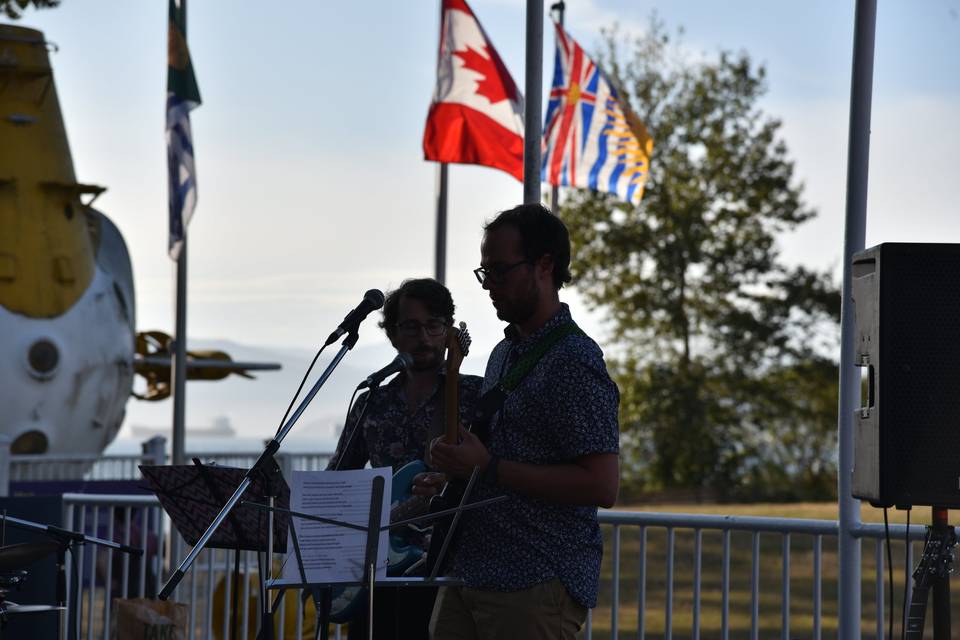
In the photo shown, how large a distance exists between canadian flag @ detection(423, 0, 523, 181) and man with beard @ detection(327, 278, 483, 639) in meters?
4.74

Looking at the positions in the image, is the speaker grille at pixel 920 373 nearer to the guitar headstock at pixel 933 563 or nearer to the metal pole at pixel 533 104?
the guitar headstock at pixel 933 563

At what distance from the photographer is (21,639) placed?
26.2 ft

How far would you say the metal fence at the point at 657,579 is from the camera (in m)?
6.43

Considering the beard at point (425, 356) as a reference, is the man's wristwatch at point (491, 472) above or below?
below

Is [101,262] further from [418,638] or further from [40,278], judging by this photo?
[418,638]

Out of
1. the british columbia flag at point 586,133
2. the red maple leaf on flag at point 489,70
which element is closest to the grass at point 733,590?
the british columbia flag at point 586,133

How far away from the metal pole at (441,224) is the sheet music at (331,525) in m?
4.99

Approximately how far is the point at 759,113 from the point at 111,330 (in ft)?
84.3

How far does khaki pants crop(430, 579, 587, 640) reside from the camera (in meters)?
4.24

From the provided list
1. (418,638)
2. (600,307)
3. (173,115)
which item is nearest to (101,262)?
(173,115)

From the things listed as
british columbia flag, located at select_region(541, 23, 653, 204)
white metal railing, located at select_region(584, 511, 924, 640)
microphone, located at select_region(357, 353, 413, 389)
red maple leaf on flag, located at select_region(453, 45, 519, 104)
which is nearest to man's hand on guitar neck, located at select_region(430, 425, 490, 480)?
microphone, located at select_region(357, 353, 413, 389)

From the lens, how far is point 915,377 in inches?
176

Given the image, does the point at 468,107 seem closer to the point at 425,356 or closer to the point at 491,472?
the point at 425,356

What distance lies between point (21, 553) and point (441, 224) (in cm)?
463
